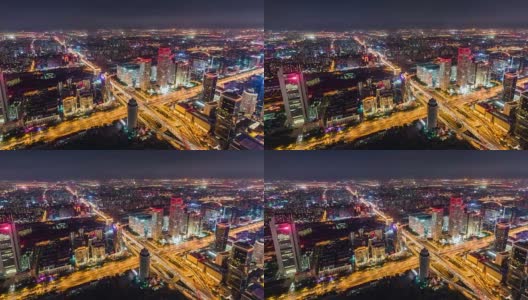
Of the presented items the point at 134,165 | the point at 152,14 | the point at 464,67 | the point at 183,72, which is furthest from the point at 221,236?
the point at 464,67

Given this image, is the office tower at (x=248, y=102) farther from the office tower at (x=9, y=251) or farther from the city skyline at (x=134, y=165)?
the office tower at (x=9, y=251)

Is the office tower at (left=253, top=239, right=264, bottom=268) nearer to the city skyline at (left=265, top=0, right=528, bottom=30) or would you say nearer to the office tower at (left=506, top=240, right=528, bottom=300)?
the city skyline at (left=265, top=0, right=528, bottom=30)

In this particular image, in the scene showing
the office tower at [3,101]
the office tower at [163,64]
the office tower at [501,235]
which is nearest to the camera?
the office tower at [3,101]

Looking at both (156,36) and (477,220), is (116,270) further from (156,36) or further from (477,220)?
(477,220)

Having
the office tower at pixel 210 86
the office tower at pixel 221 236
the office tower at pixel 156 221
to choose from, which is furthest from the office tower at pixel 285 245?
the office tower at pixel 210 86

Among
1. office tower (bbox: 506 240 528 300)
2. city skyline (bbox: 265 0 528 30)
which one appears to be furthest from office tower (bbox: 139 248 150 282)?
office tower (bbox: 506 240 528 300)
